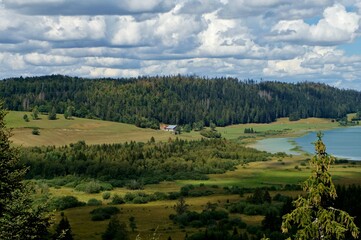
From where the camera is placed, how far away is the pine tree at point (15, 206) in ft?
69.5

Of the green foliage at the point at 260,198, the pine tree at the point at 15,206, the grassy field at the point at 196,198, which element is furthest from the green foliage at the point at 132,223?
the pine tree at the point at 15,206

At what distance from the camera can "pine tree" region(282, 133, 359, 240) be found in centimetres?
1295

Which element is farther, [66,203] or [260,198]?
[66,203]

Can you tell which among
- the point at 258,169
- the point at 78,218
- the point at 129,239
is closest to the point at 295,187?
the point at 258,169

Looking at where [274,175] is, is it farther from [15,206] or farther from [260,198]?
[15,206]

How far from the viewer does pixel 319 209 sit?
520 inches

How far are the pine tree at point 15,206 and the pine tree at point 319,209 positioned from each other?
12.3 m

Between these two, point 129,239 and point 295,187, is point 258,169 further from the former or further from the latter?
point 129,239

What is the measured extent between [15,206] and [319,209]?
526 inches

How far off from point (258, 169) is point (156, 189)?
4499cm

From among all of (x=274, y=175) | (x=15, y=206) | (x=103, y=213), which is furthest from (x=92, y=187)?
(x=15, y=206)

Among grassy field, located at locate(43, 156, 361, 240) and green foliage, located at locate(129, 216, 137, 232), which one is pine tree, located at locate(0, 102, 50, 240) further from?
green foliage, located at locate(129, 216, 137, 232)

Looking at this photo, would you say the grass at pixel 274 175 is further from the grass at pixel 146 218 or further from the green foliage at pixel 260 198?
the green foliage at pixel 260 198

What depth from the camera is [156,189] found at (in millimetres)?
140875
